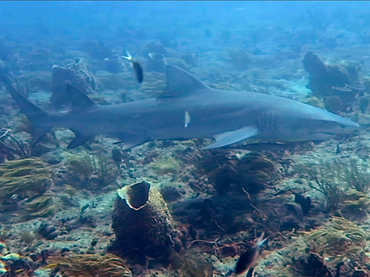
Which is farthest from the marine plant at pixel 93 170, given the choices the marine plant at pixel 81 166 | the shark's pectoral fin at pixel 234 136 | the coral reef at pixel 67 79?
the coral reef at pixel 67 79

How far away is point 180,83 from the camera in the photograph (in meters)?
6.29

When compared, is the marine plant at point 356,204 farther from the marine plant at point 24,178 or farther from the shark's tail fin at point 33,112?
the shark's tail fin at point 33,112

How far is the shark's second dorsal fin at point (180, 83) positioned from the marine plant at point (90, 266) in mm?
3916

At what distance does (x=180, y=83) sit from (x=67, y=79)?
8.18 meters

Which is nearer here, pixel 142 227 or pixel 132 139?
pixel 142 227

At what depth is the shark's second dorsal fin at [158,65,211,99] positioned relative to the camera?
6.25 meters

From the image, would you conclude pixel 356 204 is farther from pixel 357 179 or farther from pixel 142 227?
pixel 142 227

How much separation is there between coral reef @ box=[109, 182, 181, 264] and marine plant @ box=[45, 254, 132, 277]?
31cm

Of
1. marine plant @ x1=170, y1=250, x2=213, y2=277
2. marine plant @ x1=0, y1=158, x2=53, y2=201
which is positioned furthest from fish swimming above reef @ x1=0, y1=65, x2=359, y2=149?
marine plant @ x1=170, y1=250, x2=213, y2=277

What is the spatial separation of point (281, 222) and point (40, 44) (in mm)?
37057

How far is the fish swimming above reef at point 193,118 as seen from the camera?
5465 millimetres

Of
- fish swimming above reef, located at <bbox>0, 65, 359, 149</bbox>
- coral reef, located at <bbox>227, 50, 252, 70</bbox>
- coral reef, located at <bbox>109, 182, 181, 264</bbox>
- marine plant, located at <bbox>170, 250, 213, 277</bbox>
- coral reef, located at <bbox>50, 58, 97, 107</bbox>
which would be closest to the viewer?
marine plant, located at <bbox>170, 250, 213, 277</bbox>

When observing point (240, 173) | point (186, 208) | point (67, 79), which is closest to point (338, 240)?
point (240, 173)

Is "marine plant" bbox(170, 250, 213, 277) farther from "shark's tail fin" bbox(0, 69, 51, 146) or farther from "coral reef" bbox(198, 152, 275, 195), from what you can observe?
"shark's tail fin" bbox(0, 69, 51, 146)
